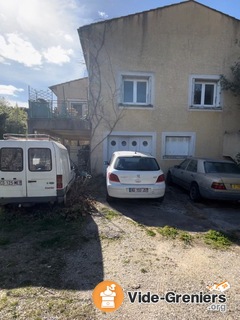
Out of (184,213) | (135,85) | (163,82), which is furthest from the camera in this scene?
(135,85)

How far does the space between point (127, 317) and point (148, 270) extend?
39.9 inches

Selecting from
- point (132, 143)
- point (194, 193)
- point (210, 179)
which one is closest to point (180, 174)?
point (194, 193)

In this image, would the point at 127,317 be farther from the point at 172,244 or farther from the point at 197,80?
the point at 197,80

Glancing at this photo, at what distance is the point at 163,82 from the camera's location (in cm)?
1111

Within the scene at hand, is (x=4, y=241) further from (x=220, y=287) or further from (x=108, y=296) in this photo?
(x=220, y=287)

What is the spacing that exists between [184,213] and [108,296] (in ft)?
13.2

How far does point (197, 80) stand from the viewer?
11.4 m

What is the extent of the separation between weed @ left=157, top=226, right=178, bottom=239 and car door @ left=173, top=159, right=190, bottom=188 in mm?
3671

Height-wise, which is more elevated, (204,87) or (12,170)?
(204,87)

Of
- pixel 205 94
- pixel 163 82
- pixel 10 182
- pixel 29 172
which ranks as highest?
pixel 163 82

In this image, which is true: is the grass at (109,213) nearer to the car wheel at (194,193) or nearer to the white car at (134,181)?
the white car at (134,181)

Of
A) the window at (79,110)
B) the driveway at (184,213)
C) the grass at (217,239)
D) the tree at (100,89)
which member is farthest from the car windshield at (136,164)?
the window at (79,110)

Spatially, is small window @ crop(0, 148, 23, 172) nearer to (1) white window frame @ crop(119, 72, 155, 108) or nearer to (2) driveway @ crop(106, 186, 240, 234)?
(2) driveway @ crop(106, 186, 240, 234)

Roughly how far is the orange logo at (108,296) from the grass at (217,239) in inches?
89.8
